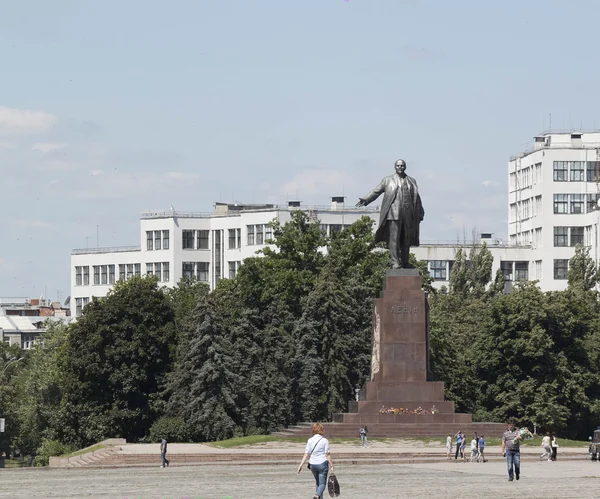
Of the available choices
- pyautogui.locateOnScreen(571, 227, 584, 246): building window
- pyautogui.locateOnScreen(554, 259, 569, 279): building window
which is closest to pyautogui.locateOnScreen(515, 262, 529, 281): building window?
pyautogui.locateOnScreen(554, 259, 569, 279): building window

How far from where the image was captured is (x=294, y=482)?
3859 cm

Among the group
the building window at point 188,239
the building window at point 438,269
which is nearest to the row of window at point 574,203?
the building window at point 438,269

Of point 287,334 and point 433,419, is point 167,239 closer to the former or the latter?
point 287,334

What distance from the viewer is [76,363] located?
79000mm

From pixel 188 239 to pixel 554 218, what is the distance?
32.4m

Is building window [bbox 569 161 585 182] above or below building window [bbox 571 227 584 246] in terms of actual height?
above

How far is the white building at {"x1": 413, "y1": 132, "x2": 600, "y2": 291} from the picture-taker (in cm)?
14350

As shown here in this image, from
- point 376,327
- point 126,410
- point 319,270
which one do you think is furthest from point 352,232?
point 376,327

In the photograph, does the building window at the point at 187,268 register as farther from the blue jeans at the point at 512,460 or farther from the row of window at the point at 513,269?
the blue jeans at the point at 512,460

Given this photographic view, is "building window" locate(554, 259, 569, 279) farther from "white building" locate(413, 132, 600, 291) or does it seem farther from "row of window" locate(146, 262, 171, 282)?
"row of window" locate(146, 262, 171, 282)

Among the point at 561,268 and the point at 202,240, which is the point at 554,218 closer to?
the point at 561,268

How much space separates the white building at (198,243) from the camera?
142m

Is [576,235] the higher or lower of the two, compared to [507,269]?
higher

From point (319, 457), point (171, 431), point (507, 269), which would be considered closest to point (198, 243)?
point (507, 269)
